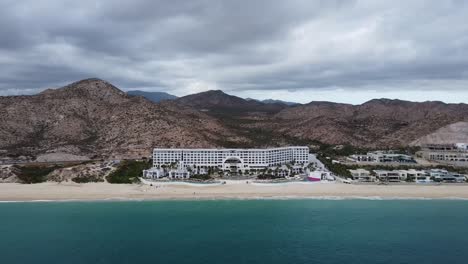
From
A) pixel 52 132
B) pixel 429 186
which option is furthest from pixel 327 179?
pixel 52 132

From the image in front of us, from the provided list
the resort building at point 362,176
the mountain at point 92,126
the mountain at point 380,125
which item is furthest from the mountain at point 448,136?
the mountain at point 92,126

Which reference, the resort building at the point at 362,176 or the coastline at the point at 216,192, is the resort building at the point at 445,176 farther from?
A: the resort building at the point at 362,176

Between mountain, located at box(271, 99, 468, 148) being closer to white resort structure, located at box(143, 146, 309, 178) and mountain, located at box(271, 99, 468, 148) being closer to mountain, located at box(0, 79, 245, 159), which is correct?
mountain, located at box(0, 79, 245, 159)

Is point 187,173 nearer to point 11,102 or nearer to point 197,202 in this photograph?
point 197,202

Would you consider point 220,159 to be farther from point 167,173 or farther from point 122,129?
point 122,129

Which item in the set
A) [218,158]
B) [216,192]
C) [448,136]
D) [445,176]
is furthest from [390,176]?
[448,136]

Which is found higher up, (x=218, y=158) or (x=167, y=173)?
(x=218, y=158)
